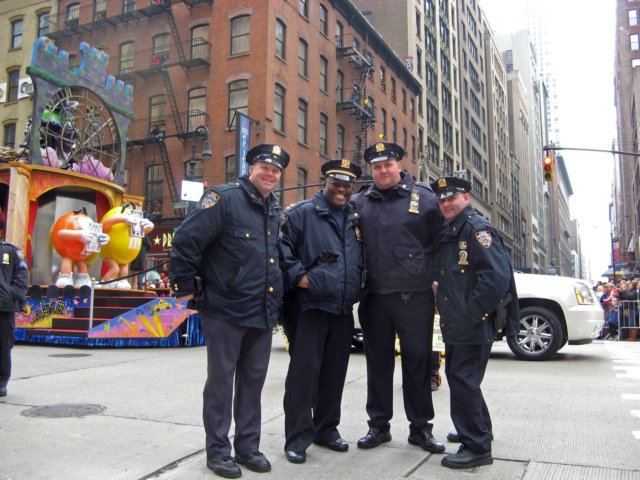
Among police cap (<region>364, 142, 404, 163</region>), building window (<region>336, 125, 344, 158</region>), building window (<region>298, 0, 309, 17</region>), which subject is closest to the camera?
police cap (<region>364, 142, 404, 163</region>)

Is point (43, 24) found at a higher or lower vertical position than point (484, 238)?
higher

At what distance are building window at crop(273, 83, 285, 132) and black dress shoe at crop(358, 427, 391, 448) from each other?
23.5m

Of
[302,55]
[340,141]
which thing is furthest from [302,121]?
[340,141]

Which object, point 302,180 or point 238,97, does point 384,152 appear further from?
point 302,180

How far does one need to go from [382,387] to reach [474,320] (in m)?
0.95

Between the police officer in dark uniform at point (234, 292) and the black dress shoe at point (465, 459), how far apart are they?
3.98 ft

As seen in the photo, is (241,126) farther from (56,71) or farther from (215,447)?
(215,447)

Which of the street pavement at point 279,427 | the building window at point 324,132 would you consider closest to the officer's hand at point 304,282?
the street pavement at point 279,427

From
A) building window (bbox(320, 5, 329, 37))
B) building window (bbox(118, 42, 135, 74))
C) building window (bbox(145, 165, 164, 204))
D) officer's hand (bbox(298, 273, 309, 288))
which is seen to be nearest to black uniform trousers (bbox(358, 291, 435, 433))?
officer's hand (bbox(298, 273, 309, 288))

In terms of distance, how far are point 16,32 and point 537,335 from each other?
36517 millimetres

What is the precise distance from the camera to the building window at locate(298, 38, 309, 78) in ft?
96.5

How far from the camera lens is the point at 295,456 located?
3.98 m

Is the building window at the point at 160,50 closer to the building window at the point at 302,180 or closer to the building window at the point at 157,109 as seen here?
the building window at the point at 157,109

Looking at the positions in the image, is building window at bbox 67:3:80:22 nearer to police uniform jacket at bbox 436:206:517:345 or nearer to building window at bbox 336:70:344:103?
building window at bbox 336:70:344:103
